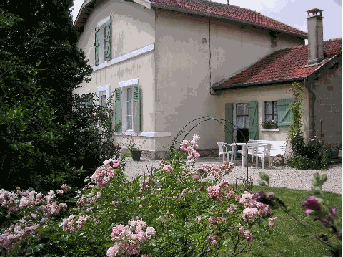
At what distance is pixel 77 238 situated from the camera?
2.72m

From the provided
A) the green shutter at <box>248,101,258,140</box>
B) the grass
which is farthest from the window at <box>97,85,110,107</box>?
the grass

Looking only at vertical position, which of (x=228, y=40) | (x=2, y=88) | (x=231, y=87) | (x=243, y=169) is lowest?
(x=243, y=169)

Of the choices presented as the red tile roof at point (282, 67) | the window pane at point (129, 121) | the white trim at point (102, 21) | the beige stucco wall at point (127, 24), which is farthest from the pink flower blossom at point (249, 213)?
the white trim at point (102, 21)

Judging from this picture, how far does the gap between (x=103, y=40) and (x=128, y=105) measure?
4.10 meters

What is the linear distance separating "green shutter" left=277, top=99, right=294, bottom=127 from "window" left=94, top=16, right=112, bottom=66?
7.81m

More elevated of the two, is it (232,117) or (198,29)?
(198,29)

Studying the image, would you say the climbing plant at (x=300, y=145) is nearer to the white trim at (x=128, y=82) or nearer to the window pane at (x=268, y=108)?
the window pane at (x=268, y=108)

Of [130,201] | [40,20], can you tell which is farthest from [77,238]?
[40,20]

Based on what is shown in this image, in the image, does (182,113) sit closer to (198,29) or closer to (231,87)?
(231,87)

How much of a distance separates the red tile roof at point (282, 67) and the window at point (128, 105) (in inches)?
116

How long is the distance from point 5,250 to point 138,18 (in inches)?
491

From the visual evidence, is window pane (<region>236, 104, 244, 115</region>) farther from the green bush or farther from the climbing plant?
the green bush

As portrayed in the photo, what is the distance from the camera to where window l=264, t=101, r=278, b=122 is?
510 inches

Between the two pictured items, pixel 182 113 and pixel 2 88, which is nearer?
pixel 2 88
